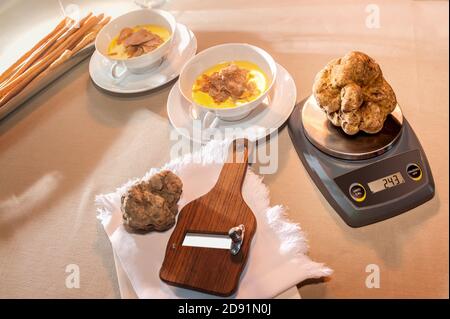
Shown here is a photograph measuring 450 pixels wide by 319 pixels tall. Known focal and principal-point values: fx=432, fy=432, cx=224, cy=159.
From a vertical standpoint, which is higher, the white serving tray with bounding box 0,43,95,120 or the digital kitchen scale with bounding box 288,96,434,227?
the white serving tray with bounding box 0,43,95,120

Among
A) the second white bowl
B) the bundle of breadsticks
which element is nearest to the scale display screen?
the second white bowl

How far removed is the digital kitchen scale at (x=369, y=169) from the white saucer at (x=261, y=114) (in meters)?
0.08

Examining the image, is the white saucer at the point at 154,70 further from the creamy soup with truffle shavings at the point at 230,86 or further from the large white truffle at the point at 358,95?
the large white truffle at the point at 358,95

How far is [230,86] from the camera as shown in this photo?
0.77m

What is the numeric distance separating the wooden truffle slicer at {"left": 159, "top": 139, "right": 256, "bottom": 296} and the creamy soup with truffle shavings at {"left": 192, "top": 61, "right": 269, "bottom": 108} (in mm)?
131

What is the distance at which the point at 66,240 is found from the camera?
2.36ft

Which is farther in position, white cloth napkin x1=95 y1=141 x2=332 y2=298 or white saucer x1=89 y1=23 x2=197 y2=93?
white saucer x1=89 y1=23 x2=197 y2=93

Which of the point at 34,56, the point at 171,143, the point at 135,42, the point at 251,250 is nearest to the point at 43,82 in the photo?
the point at 34,56

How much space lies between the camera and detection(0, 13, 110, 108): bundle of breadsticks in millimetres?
910

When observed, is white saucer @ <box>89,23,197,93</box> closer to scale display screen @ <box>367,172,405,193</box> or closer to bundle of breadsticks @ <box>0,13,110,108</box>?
bundle of breadsticks @ <box>0,13,110,108</box>

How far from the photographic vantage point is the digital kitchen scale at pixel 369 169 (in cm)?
62
